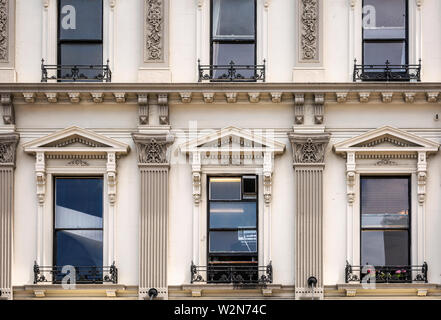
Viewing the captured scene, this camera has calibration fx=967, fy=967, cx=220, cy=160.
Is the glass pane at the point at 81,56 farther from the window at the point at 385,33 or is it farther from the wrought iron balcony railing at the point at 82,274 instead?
the window at the point at 385,33

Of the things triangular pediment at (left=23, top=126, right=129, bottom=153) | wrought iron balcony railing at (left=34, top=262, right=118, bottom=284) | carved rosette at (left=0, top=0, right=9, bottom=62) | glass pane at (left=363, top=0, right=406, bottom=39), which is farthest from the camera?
glass pane at (left=363, top=0, right=406, bottom=39)

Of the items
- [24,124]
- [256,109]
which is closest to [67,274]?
[24,124]

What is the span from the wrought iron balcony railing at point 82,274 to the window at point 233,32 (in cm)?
455

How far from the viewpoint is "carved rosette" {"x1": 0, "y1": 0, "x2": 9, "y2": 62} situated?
745 inches

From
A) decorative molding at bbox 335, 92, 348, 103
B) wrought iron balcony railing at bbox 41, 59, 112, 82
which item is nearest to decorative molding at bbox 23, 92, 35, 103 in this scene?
wrought iron balcony railing at bbox 41, 59, 112, 82

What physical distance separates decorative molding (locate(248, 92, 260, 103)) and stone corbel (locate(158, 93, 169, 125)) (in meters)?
1.61

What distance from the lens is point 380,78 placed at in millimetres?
18750

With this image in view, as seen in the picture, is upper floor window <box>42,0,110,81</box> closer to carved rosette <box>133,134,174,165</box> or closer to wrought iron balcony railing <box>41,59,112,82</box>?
wrought iron balcony railing <box>41,59,112,82</box>

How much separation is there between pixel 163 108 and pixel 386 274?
528cm

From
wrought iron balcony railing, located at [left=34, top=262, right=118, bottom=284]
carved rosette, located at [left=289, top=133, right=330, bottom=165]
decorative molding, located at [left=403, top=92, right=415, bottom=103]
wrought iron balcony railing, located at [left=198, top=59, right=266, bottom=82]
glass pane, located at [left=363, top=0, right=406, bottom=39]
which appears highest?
Result: glass pane, located at [left=363, top=0, right=406, bottom=39]

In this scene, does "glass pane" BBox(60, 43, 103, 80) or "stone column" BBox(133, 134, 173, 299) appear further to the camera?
"glass pane" BBox(60, 43, 103, 80)

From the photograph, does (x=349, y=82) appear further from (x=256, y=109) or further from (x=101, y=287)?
(x=101, y=287)

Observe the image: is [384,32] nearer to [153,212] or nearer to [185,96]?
[185,96]

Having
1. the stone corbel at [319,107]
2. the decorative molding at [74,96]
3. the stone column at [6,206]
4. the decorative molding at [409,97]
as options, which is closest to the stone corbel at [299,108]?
the stone corbel at [319,107]
